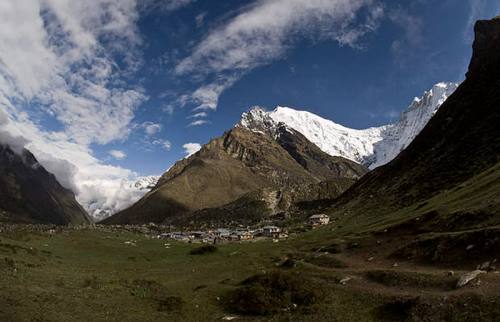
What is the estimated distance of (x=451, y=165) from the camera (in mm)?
135625

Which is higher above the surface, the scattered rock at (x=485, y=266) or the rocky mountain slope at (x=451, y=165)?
the rocky mountain slope at (x=451, y=165)

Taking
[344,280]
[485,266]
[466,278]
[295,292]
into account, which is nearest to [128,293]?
[295,292]

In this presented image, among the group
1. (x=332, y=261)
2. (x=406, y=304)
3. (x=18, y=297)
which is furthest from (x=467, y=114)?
(x=18, y=297)

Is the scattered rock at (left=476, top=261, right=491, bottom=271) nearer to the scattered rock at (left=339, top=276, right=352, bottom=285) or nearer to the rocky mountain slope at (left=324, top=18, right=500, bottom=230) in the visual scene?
the scattered rock at (left=339, top=276, right=352, bottom=285)

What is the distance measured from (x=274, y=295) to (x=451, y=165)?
376 feet

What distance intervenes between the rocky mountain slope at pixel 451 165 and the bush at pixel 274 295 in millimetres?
34854

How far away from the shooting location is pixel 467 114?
6486 inches

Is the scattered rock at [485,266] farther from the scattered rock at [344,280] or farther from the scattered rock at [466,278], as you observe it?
A: the scattered rock at [344,280]

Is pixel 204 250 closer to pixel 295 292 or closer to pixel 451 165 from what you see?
pixel 295 292

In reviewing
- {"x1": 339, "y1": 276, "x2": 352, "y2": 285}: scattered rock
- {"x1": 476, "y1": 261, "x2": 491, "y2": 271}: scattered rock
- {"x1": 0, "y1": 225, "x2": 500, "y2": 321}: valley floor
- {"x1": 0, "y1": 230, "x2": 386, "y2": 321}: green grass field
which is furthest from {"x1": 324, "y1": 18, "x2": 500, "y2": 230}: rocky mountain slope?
{"x1": 0, "y1": 230, "x2": 386, "y2": 321}: green grass field

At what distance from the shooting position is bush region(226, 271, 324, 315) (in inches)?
1547

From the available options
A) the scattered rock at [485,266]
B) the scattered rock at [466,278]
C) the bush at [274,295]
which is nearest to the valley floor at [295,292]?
the bush at [274,295]

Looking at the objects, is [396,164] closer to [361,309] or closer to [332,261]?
[332,261]

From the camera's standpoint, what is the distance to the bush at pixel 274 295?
129 ft
